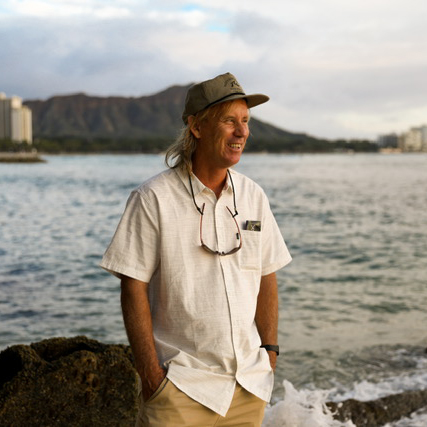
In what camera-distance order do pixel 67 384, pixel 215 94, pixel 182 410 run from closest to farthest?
pixel 182 410 < pixel 215 94 < pixel 67 384

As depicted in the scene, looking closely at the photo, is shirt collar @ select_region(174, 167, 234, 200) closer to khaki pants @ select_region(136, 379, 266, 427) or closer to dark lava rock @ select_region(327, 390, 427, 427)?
khaki pants @ select_region(136, 379, 266, 427)

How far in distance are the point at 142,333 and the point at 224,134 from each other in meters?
0.85

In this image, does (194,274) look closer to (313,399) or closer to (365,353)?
(313,399)

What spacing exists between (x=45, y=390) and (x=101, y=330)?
666cm

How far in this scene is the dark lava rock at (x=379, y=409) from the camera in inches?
210

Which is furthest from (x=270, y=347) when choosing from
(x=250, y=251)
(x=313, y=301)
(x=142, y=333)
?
(x=313, y=301)

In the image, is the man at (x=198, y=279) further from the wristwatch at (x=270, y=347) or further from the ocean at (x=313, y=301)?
the ocean at (x=313, y=301)

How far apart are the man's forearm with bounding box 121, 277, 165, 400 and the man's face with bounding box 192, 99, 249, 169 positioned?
1.93ft

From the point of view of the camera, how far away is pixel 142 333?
2.39 metres

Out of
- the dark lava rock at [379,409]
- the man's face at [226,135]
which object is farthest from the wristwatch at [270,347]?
the dark lava rock at [379,409]

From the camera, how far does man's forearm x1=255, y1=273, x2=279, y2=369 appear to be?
8.91ft

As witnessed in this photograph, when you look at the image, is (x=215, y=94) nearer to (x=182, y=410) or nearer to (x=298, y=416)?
(x=182, y=410)

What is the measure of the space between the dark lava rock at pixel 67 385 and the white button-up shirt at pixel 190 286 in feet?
4.98

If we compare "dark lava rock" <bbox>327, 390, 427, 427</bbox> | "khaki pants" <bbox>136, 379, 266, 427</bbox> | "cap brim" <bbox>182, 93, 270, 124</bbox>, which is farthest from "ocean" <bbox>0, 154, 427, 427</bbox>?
"cap brim" <bbox>182, 93, 270, 124</bbox>
